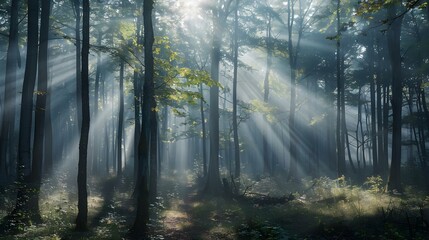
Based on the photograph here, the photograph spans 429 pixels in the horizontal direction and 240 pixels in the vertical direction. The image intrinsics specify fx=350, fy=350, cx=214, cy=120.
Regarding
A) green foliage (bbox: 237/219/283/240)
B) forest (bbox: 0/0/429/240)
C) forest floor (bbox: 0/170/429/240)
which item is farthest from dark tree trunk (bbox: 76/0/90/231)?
green foliage (bbox: 237/219/283/240)

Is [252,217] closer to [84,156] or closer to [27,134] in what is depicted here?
[84,156]

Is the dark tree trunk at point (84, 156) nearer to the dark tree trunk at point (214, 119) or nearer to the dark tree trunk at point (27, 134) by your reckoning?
the dark tree trunk at point (27, 134)

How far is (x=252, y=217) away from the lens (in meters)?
14.0

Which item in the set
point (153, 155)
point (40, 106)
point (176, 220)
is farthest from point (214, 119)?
point (40, 106)

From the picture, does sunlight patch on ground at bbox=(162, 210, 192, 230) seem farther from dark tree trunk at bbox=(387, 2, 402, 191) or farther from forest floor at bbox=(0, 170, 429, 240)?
dark tree trunk at bbox=(387, 2, 402, 191)

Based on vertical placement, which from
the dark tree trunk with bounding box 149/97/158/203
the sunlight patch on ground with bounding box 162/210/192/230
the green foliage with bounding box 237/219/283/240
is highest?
the dark tree trunk with bounding box 149/97/158/203

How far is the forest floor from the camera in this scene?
1041 cm

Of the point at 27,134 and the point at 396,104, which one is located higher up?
the point at 396,104

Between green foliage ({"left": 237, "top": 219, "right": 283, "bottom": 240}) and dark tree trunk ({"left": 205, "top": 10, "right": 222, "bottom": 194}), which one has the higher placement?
dark tree trunk ({"left": 205, "top": 10, "right": 222, "bottom": 194})

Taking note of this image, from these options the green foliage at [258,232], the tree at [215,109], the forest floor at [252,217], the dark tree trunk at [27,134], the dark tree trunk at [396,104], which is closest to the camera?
the green foliage at [258,232]

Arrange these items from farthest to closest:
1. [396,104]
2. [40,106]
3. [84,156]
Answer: [396,104] → [40,106] → [84,156]

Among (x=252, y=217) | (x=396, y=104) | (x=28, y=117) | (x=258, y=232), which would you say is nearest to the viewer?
(x=258, y=232)

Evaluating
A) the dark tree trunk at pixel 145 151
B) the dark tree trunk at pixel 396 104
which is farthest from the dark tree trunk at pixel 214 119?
the dark tree trunk at pixel 145 151

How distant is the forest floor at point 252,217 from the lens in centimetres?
1041
